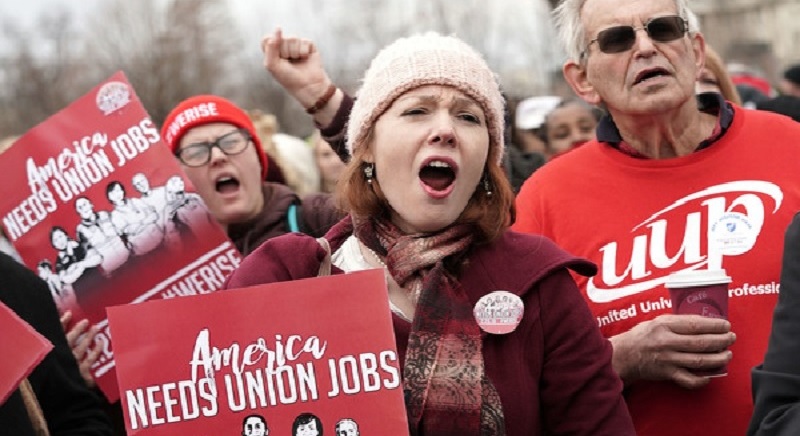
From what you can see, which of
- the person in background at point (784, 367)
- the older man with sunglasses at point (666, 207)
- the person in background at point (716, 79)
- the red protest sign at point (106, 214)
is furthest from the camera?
the person in background at point (716, 79)

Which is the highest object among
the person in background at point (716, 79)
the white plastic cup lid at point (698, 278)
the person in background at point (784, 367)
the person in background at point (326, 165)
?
the person in background at point (326, 165)

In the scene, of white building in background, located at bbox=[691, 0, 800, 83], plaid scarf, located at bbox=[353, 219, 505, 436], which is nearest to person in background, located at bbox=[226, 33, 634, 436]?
plaid scarf, located at bbox=[353, 219, 505, 436]

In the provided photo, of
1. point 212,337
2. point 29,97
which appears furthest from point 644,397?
point 29,97

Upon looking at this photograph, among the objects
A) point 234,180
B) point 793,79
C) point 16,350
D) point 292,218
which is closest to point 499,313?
point 16,350

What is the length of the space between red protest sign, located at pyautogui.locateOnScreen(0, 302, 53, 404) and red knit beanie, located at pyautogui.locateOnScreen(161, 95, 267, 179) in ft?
8.10

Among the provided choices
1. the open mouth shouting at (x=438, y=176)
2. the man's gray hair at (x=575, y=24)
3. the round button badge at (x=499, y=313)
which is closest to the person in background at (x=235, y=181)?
the man's gray hair at (x=575, y=24)

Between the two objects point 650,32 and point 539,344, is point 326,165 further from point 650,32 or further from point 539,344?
point 539,344

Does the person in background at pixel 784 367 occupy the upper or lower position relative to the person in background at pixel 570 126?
lower

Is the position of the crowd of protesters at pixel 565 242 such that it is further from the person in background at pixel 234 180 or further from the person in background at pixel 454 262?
the person in background at pixel 234 180

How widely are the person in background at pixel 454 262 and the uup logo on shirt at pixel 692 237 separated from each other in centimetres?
63

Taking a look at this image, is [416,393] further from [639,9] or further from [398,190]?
[639,9]

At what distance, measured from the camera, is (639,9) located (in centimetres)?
398

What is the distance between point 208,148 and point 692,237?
2235 millimetres

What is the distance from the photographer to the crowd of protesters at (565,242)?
9.85 ft
